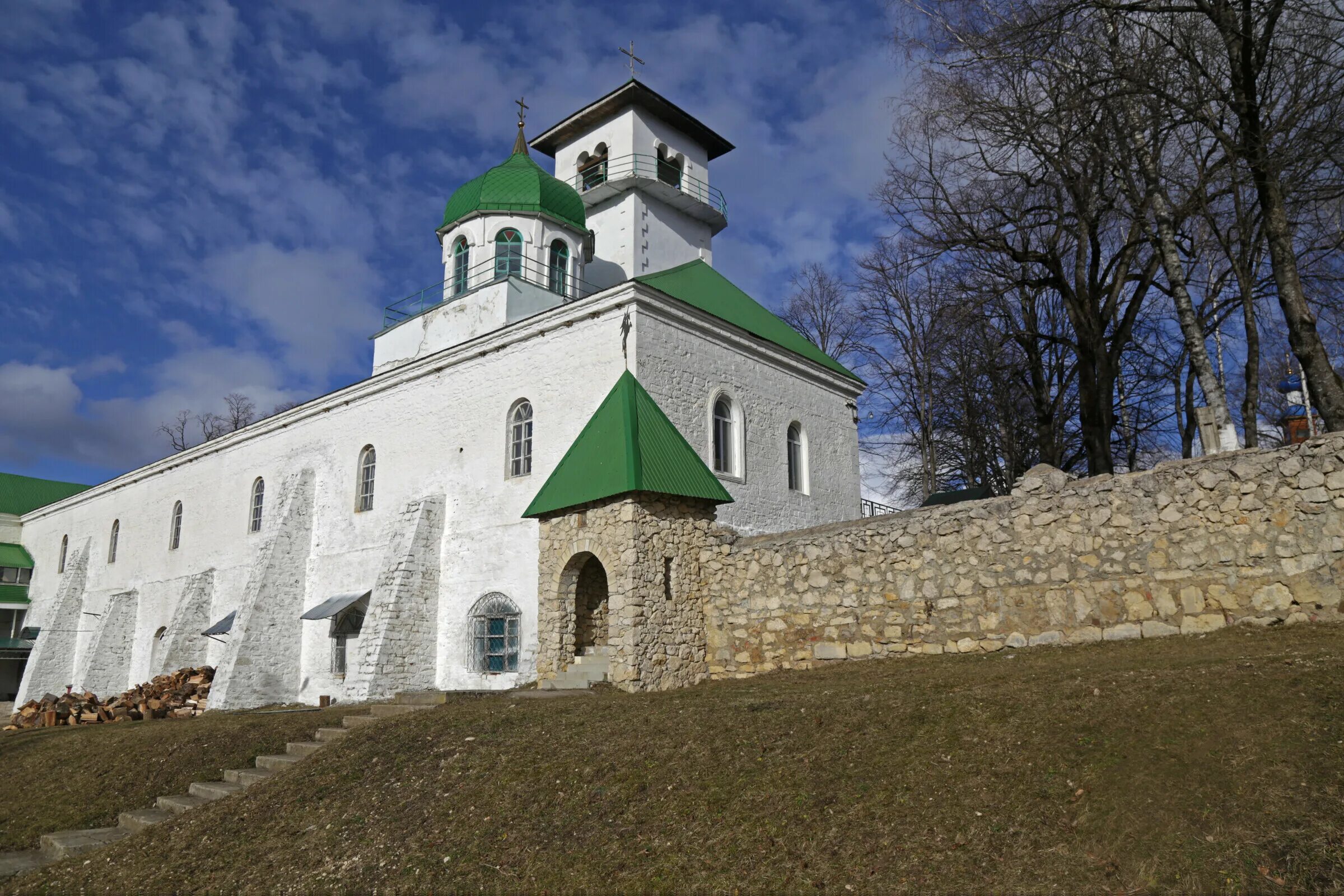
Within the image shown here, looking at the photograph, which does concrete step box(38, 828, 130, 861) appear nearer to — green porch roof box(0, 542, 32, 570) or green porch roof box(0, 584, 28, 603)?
green porch roof box(0, 584, 28, 603)

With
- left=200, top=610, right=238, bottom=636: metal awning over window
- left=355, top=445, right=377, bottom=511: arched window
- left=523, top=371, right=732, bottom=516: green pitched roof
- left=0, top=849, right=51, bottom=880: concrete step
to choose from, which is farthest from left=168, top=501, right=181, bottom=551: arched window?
left=0, top=849, right=51, bottom=880: concrete step

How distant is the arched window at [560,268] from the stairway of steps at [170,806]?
41.3 feet

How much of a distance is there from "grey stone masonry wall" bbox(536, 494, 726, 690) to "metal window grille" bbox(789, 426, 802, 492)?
16.2 ft

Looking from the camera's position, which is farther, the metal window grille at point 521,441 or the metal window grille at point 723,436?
the metal window grille at point 521,441

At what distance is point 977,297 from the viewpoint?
1892 centimetres

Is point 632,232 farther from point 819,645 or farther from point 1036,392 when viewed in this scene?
point 819,645

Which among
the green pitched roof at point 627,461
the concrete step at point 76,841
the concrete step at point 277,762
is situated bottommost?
the concrete step at point 76,841

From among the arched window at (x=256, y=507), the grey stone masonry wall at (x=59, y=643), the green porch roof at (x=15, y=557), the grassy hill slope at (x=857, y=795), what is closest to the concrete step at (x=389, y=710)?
the grassy hill slope at (x=857, y=795)

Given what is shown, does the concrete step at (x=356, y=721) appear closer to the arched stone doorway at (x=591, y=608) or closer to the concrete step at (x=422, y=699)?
the concrete step at (x=422, y=699)

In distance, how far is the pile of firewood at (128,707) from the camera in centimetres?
1936

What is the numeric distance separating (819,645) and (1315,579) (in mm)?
5922

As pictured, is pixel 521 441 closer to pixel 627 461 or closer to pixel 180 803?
pixel 627 461

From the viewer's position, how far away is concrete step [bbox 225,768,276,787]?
33.5 feet

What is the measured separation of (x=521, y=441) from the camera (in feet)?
59.0
